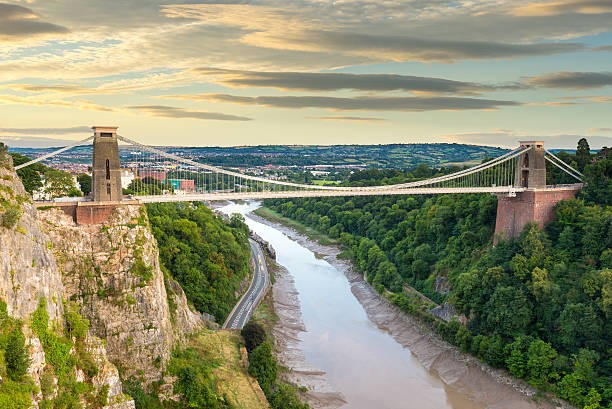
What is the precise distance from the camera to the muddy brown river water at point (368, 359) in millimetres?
23672

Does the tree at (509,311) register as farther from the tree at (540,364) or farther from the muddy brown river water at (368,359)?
the muddy brown river water at (368,359)

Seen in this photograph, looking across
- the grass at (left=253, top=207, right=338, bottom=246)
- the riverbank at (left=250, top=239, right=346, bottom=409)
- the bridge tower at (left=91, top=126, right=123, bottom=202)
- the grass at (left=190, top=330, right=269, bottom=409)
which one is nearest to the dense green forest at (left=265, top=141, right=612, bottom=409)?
the riverbank at (left=250, top=239, right=346, bottom=409)

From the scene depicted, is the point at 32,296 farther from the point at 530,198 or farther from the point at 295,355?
the point at 530,198

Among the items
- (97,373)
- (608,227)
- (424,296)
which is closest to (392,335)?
(424,296)

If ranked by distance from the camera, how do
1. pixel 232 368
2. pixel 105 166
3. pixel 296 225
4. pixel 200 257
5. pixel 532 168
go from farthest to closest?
pixel 296 225 < pixel 200 257 < pixel 532 168 < pixel 232 368 < pixel 105 166

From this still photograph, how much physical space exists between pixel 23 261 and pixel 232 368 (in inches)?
445

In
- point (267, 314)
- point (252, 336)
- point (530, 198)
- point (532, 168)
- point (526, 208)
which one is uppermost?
point (532, 168)

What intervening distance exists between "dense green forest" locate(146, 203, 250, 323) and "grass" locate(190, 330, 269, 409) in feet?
13.0

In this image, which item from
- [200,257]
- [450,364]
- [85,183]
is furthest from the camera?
[200,257]

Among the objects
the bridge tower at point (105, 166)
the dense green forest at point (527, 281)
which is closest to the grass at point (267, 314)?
the dense green forest at point (527, 281)

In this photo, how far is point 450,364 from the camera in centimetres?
2655

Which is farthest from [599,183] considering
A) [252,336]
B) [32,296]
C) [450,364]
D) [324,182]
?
[324,182]

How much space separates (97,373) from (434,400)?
15008 millimetres

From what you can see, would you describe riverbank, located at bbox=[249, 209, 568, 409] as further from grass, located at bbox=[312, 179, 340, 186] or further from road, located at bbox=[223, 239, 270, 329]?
grass, located at bbox=[312, 179, 340, 186]
